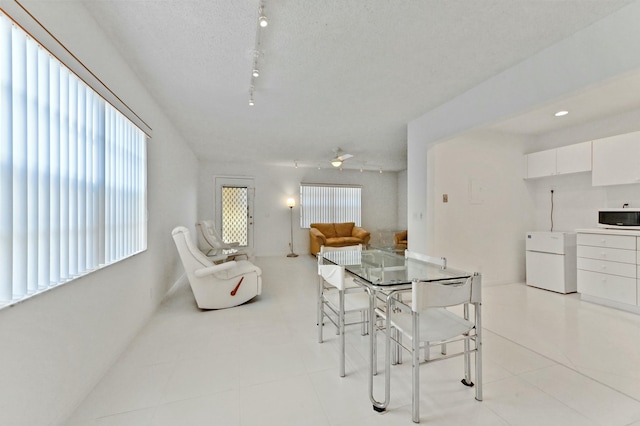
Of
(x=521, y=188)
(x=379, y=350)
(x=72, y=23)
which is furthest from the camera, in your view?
(x=521, y=188)

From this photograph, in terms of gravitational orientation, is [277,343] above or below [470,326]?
below

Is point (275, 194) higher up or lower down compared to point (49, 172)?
higher up

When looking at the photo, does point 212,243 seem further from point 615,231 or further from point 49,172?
point 615,231

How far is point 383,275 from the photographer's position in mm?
1942

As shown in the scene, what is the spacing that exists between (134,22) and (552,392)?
383 centimetres

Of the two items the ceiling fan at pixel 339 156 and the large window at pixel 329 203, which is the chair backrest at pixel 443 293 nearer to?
the ceiling fan at pixel 339 156

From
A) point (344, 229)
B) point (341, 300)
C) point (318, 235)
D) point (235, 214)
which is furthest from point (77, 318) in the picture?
point (344, 229)

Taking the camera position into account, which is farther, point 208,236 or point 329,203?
point 329,203

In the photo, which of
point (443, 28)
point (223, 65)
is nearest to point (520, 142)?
point (443, 28)

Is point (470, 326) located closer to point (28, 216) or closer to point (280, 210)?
point (28, 216)

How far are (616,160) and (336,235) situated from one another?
17.7 ft

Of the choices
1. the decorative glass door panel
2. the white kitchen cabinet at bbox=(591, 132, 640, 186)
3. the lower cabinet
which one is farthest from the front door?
the white kitchen cabinet at bbox=(591, 132, 640, 186)

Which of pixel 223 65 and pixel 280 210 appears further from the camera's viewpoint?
pixel 280 210

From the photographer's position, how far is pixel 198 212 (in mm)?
6750
